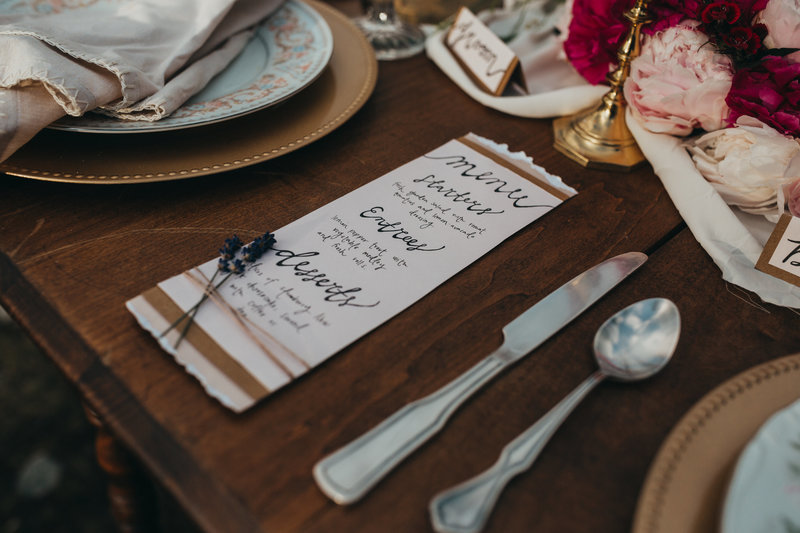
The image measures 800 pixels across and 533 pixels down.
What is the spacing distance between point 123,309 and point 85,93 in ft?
0.64

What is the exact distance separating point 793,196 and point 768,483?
12.1 inches

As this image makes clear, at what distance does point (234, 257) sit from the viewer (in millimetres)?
452

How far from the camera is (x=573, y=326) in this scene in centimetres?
43

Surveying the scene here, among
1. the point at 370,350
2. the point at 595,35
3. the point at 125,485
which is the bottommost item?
the point at 125,485

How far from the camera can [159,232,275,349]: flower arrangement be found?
426 mm

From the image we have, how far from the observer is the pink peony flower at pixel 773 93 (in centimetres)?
50

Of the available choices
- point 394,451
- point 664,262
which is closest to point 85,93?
point 394,451

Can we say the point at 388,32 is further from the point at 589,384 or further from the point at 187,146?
the point at 589,384

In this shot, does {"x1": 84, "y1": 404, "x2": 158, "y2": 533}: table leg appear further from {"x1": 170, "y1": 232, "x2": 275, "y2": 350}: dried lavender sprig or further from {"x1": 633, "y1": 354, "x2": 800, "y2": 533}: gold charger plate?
{"x1": 633, "y1": 354, "x2": 800, "y2": 533}: gold charger plate

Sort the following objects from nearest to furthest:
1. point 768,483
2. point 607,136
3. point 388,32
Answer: point 768,483 < point 607,136 < point 388,32

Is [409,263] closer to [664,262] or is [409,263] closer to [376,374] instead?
[376,374]

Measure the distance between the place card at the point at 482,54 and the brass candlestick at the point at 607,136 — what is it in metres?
0.10

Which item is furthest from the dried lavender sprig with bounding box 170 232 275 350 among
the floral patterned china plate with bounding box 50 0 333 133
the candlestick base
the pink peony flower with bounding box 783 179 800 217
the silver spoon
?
the pink peony flower with bounding box 783 179 800 217

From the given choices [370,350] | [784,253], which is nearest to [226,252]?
[370,350]
